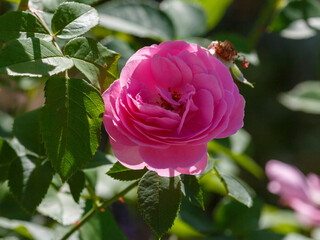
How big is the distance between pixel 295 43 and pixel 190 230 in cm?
250

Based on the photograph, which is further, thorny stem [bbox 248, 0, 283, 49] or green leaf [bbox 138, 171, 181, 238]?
thorny stem [bbox 248, 0, 283, 49]

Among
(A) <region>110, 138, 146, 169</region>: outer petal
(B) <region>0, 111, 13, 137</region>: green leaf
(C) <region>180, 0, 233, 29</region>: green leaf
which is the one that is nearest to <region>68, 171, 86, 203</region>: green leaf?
(A) <region>110, 138, 146, 169</region>: outer petal

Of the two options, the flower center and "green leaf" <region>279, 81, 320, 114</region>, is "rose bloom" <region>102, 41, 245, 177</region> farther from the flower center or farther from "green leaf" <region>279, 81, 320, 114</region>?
"green leaf" <region>279, 81, 320, 114</region>

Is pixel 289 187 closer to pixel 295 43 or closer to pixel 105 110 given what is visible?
pixel 105 110

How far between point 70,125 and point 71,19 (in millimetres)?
127

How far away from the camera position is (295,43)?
3189 mm

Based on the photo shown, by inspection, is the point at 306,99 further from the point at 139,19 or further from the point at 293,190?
the point at 139,19

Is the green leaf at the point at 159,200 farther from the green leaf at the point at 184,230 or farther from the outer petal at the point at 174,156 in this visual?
the green leaf at the point at 184,230

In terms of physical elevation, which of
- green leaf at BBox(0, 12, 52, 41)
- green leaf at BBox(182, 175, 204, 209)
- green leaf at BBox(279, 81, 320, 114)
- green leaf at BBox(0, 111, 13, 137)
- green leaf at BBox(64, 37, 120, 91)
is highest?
green leaf at BBox(0, 12, 52, 41)

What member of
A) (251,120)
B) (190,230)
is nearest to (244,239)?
(190,230)

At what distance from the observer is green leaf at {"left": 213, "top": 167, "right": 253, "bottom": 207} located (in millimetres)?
547

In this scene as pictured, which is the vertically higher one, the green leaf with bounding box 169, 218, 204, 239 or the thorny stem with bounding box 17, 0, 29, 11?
the thorny stem with bounding box 17, 0, 29, 11

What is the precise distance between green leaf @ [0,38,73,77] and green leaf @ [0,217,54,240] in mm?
357

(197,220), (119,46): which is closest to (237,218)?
(197,220)
